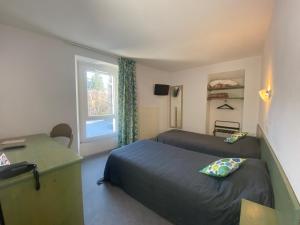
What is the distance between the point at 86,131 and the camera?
3.37 meters

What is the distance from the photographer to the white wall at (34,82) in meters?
2.08

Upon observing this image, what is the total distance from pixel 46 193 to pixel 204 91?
399 cm

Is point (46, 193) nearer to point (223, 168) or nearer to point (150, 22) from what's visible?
point (223, 168)

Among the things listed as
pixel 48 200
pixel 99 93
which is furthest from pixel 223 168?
pixel 99 93

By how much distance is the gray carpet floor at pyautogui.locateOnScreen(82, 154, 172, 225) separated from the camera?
1.60 metres

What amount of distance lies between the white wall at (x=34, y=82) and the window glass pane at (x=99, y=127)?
594 mm

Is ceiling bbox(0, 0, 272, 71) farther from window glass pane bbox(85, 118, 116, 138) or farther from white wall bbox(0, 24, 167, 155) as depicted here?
window glass pane bbox(85, 118, 116, 138)

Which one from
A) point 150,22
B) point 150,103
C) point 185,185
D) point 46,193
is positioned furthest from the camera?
point 150,103

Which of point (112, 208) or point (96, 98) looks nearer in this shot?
point (112, 208)

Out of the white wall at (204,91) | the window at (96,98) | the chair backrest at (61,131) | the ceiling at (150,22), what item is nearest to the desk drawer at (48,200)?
the chair backrest at (61,131)

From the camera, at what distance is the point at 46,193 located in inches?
43.7

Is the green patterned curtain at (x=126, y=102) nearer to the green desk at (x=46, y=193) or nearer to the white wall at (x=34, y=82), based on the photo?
the white wall at (x=34, y=82)

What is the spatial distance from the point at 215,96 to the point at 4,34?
13.8 ft

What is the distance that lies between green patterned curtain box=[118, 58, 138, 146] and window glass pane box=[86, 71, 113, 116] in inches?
14.9
